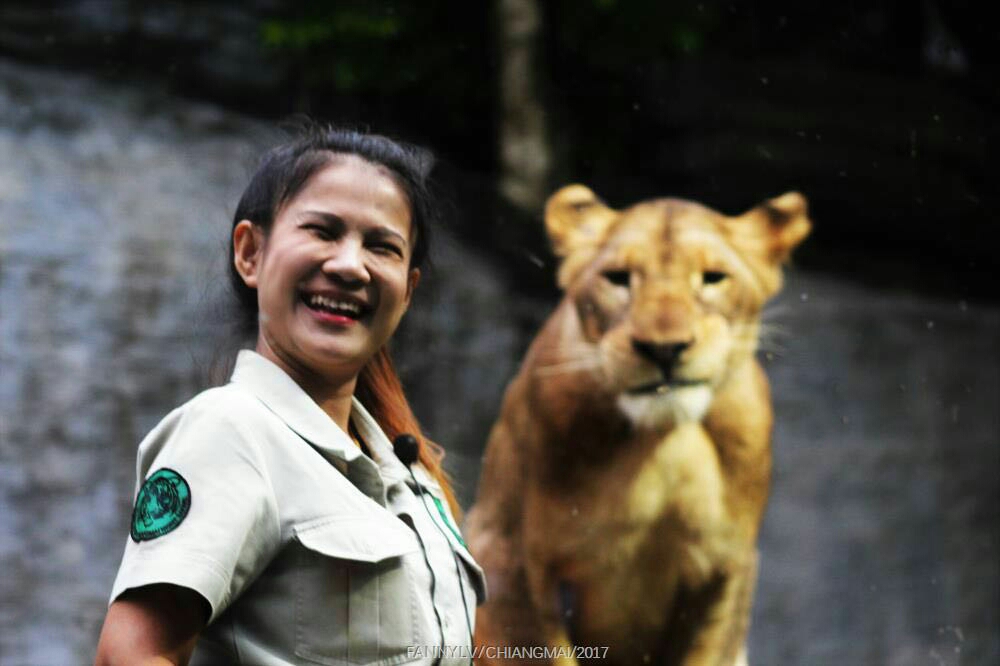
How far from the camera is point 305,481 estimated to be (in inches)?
46.0

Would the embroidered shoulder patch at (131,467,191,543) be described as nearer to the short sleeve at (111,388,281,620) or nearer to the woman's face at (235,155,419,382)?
the short sleeve at (111,388,281,620)

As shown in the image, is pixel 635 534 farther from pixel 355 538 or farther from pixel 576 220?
pixel 355 538

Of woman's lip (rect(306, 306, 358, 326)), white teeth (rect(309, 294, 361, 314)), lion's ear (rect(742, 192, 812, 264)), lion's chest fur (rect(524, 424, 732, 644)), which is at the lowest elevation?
lion's chest fur (rect(524, 424, 732, 644))

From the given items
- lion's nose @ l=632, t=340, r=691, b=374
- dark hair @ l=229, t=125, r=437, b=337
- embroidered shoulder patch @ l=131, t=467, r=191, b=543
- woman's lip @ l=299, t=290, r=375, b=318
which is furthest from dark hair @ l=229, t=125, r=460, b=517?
lion's nose @ l=632, t=340, r=691, b=374

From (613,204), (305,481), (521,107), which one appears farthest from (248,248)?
(521,107)

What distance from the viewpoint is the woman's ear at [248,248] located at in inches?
54.9

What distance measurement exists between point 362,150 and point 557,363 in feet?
6.44

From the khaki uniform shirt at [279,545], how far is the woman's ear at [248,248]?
196 mm

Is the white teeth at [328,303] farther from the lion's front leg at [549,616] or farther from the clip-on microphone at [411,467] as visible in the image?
the lion's front leg at [549,616]

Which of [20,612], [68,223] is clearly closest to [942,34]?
[68,223]

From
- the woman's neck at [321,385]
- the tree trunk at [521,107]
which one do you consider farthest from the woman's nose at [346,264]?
the tree trunk at [521,107]

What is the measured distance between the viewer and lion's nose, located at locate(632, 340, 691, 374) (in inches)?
124

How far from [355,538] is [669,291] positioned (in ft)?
6.87

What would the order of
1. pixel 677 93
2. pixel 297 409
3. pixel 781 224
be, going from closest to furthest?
pixel 297 409, pixel 781 224, pixel 677 93
